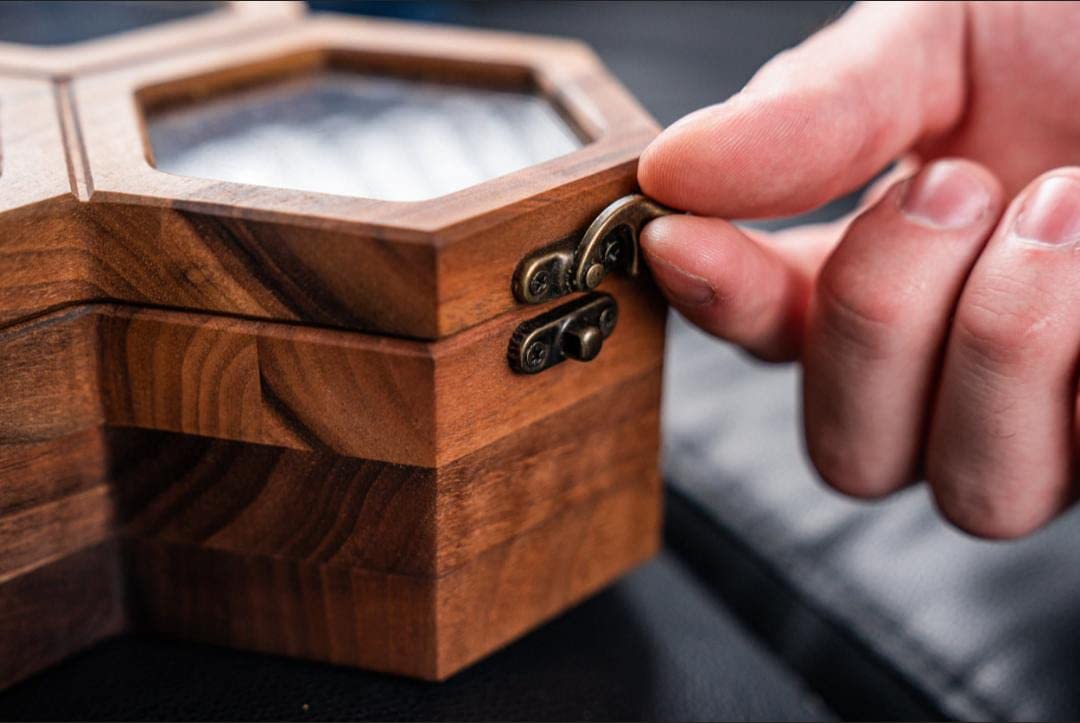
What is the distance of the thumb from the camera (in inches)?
18.0

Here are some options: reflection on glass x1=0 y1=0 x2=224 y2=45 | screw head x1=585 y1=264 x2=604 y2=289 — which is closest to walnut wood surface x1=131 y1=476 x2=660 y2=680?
screw head x1=585 y1=264 x2=604 y2=289

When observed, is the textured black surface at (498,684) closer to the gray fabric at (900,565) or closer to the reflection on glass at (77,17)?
the gray fabric at (900,565)

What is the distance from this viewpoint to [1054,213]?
49 cm

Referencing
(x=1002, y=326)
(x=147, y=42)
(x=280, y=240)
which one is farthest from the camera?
(x=147, y=42)

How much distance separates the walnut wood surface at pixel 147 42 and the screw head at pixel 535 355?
0.29 metres

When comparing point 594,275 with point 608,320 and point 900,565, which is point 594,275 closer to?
point 608,320

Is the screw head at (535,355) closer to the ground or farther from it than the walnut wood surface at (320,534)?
farther from it

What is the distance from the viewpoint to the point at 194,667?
0.50 m

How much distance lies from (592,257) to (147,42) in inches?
12.5

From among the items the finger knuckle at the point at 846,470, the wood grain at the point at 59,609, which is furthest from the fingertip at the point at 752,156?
the wood grain at the point at 59,609

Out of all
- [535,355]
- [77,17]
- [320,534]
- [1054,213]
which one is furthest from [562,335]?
[77,17]

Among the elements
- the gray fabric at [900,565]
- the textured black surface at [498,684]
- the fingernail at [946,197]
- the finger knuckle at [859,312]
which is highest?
the fingernail at [946,197]

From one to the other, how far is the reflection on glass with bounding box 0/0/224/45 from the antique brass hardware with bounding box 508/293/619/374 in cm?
37

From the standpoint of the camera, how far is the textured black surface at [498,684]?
48 centimetres
